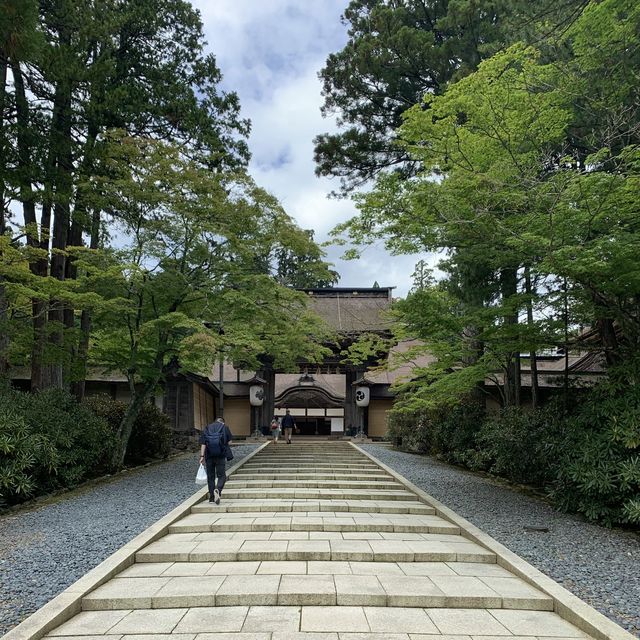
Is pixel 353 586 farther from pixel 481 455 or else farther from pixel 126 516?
pixel 481 455

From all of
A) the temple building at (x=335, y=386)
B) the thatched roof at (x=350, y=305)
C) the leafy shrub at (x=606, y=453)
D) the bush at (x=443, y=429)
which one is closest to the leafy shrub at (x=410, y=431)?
the bush at (x=443, y=429)

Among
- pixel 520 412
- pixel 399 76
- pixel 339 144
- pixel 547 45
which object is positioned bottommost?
pixel 520 412

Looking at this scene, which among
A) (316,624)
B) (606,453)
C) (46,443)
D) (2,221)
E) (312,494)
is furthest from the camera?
(2,221)

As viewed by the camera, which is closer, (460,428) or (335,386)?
(460,428)

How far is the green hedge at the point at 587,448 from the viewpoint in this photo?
623 centimetres

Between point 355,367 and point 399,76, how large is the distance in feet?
41.1

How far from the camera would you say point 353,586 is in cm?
418

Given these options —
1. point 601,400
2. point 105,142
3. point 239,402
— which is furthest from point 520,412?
point 239,402

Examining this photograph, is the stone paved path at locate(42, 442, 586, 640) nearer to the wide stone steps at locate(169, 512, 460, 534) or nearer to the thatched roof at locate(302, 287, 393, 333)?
the wide stone steps at locate(169, 512, 460, 534)

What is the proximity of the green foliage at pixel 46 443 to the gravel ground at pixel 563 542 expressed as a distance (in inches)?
262

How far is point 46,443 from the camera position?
829cm

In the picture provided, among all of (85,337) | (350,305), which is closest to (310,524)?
(85,337)

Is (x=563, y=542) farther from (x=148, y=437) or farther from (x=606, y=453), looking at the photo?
(x=148, y=437)

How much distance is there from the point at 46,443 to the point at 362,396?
14.7 m
